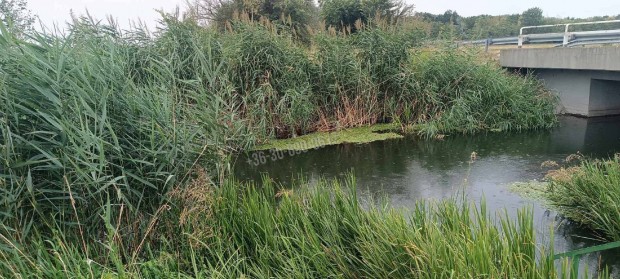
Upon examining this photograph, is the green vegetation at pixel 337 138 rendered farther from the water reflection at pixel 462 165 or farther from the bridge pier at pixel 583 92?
the bridge pier at pixel 583 92

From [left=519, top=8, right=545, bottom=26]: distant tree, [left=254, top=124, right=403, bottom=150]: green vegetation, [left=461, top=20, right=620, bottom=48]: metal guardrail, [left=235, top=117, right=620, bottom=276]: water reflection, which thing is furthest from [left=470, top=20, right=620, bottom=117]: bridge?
[left=519, top=8, right=545, bottom=26]: distant tree

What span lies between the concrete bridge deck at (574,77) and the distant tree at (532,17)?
60.5 ft

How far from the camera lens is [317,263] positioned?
298 cm

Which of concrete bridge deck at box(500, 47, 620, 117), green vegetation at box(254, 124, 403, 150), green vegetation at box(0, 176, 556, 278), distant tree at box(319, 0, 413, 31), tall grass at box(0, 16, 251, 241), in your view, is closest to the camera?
green vegetation at box(0, 176, 556, 278)

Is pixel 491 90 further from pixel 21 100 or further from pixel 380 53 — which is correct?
pixel 21 100

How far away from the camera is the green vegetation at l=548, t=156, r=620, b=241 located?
400 cm

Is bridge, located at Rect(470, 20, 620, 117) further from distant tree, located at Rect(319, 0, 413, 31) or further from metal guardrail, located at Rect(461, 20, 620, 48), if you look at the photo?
distant tree, located at Rect(319, 0, 413, 31)

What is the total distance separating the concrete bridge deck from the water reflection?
94 cm

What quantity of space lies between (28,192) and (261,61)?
5.86 metres

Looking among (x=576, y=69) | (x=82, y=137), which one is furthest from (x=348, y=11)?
(x=82, y=137)

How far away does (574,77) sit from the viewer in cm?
1089

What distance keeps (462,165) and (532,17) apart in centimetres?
2720

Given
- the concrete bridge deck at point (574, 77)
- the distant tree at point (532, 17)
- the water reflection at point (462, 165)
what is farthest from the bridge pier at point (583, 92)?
the distant tree at point (532, 17)

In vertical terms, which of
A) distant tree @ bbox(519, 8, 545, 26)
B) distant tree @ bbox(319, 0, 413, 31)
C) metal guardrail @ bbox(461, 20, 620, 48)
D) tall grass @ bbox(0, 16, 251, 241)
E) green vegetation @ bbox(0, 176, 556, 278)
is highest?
distant tree @ bbox(519, 8, 545, 26)
